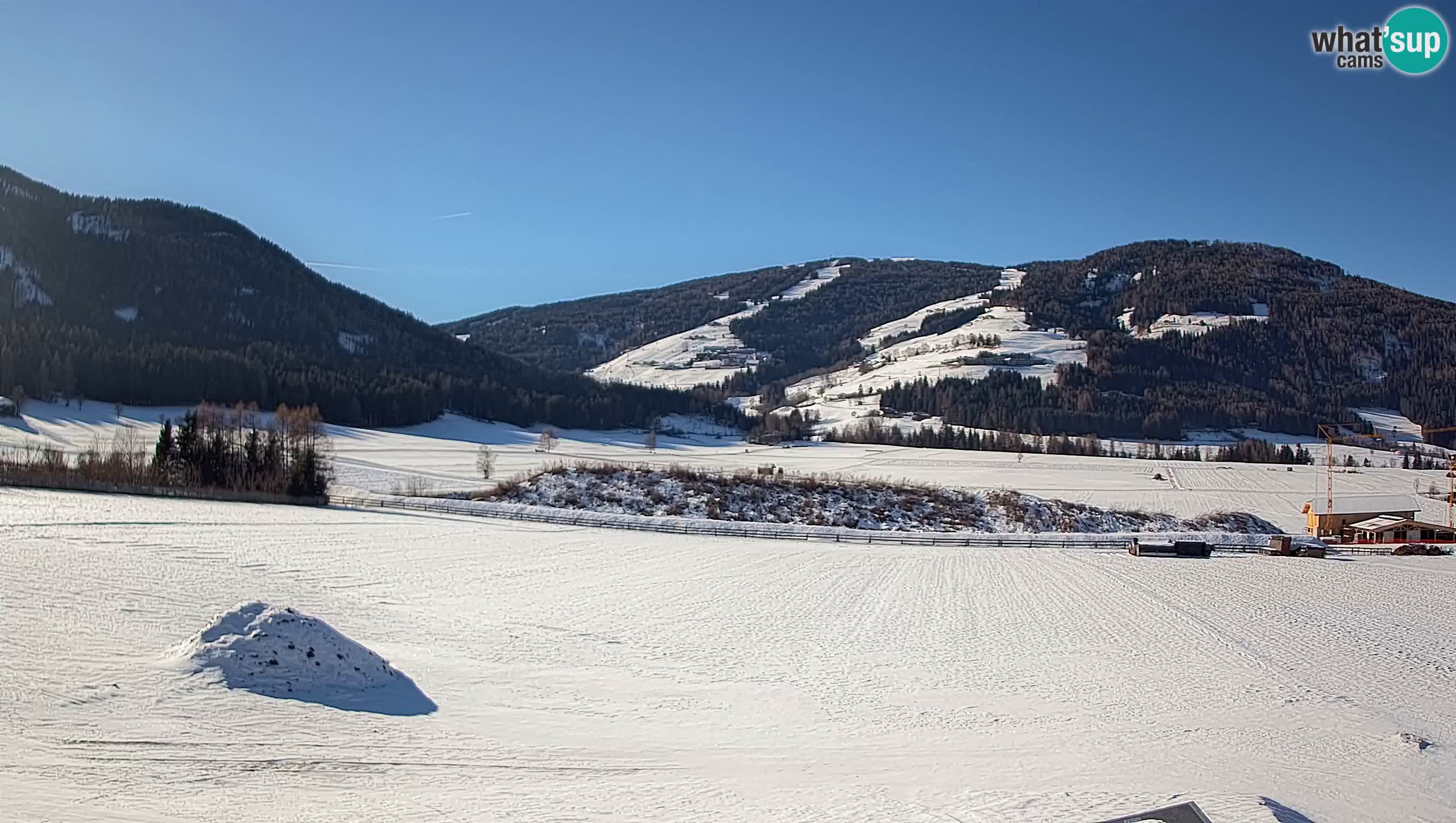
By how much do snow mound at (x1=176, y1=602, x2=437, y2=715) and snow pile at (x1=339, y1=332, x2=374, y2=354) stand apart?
14967 centimetres

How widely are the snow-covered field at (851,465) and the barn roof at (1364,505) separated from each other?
170cm

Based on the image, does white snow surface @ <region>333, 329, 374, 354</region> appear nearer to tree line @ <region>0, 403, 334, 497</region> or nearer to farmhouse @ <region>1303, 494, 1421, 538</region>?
tree line @ <region>0, 403, 334, 497</region>

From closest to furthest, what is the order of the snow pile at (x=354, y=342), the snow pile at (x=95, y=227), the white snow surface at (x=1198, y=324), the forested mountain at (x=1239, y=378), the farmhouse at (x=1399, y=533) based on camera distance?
the farmhouse at (x=1399, y=533) < the snow pile at (x=95, y=227) < the forested mountain at (x=1239, y=378) < the snow pile at (x=354, y=342) < the white snow surface at (x=1198, y=324)

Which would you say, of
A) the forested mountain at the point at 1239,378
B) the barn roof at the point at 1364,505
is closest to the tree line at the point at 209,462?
the barn roof at the point at 1364,505

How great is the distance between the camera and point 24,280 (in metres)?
121

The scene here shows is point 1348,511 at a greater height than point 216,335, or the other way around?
point 216,335

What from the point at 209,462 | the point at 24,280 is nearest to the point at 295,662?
the point at 209,462

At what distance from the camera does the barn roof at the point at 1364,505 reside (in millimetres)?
58656

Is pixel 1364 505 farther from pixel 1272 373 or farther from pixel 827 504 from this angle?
pixel 1272 373

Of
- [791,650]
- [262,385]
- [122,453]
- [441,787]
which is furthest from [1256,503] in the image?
[262,385]

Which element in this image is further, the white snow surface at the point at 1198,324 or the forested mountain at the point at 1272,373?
the white snow surface at the point at 1198,324

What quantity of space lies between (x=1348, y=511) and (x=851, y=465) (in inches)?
1641

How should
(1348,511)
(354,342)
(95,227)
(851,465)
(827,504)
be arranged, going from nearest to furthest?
(827,504) → (1348,511) → (851,465) → (95,227) → (354,342)

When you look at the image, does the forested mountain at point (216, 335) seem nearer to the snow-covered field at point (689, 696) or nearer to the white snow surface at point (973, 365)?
the white snow surface at point (973, 365)
